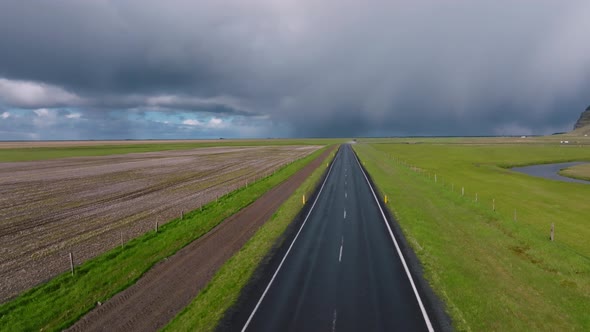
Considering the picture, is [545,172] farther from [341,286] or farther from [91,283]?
[91,283]

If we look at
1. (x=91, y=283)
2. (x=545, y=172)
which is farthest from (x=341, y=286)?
(x=545, y=172)

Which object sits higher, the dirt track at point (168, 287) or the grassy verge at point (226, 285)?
the grassy verge at point (226, 285)

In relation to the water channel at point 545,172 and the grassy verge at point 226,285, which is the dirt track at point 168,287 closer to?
the grassy verge at point 226,285

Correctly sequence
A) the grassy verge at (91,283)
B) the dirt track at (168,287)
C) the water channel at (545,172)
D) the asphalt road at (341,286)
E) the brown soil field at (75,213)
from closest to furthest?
the asphalt road at (341,286), the dirt track at (168,287), the grassy verge at (91,283), the brown soil field at (75,213), the water channel at (545,172)

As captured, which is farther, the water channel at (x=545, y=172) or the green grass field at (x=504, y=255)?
the water channel at (x=545, y=172)

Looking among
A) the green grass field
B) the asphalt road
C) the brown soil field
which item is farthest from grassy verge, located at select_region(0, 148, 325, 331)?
the green grass field

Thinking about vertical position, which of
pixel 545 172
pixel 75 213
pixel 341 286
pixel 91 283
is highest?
pixel 341 286

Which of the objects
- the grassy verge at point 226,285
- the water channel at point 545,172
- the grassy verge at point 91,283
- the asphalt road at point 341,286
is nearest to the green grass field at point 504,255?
the asphalt road at point 341,286
